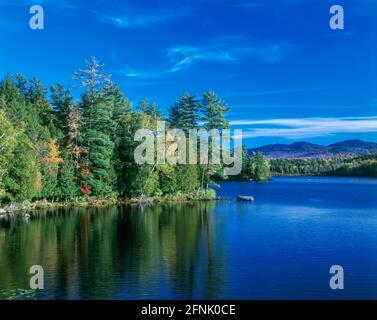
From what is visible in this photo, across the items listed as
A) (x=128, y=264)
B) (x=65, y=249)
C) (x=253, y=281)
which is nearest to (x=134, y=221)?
(x=65, y=249)

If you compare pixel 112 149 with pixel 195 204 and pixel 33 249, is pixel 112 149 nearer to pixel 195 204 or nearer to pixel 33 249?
pixel 195 204

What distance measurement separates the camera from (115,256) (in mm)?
25562

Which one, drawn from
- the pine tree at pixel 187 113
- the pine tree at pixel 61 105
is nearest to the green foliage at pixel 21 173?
the pine tree at pixel 61 105

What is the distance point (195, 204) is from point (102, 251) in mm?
30466

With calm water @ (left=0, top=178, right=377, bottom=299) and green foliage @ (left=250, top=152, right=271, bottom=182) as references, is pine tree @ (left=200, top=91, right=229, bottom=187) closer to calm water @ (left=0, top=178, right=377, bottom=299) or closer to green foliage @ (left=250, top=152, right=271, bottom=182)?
calm water @ (left=0, top=178, right=377, bottom=299)

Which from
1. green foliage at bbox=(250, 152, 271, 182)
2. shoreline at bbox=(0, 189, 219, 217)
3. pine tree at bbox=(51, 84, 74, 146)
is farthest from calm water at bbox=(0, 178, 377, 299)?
green foliage at bbox=(250, 152, 271, 182)

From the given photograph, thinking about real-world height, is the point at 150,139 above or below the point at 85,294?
above

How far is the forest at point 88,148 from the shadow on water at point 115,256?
701 centimetres

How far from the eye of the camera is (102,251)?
88.7 ft

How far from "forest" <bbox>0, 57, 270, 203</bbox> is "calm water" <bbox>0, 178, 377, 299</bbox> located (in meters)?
6.70

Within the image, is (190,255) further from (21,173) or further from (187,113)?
(187,113)

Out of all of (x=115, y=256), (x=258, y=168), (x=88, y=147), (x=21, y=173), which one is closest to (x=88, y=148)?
(x=88, y=147)

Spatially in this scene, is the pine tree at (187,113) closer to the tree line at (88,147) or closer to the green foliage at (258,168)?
the tree line at (88,147)

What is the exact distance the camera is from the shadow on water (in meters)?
19.7
